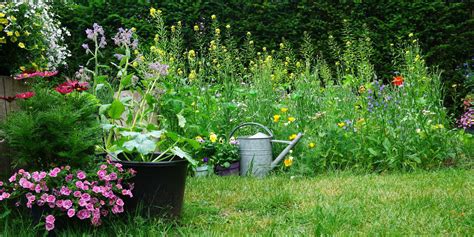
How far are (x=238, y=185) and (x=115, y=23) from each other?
4062mm

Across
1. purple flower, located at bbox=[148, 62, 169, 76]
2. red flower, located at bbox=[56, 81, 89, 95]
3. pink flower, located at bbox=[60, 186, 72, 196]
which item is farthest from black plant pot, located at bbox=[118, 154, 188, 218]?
purple flower, located at bbox=[148, 62, 169, 76]

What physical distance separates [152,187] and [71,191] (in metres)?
0.40

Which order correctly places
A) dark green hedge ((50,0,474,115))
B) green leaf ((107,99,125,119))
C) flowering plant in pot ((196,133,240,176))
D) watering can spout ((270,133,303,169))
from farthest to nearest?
dark green hedge ((50,0,474,115)) < flowering plant in pot ((196,133,240,176)) < watering can spout ((270,133,303,169)) < green leaf ((107,99,125,119))

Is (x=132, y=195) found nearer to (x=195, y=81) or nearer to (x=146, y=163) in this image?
(x=146, y=163)

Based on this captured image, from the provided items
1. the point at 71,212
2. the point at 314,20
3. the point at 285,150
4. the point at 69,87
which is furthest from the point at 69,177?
the point at 314,20

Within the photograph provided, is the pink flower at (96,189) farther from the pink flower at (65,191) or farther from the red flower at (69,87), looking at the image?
the red flower at (69,87)

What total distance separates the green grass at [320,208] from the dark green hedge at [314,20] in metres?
3.03

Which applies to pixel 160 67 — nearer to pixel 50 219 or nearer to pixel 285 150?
pixel 50 219

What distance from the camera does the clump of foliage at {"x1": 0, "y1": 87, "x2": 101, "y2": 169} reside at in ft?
6.97

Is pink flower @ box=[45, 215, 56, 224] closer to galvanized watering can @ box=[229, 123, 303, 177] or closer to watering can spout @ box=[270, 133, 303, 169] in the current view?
galvanized watering can @ box=[229, 123, 303, 177]

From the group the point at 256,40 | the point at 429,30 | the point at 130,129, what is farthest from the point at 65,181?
the point at 429,30

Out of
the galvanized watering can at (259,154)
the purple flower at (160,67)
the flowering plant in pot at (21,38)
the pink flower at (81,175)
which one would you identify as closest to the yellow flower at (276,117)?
the galvanized watering can at (259,154)

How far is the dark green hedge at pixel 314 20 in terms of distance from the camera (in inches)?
241

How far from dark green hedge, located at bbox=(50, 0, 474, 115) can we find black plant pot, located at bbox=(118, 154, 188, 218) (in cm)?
420
